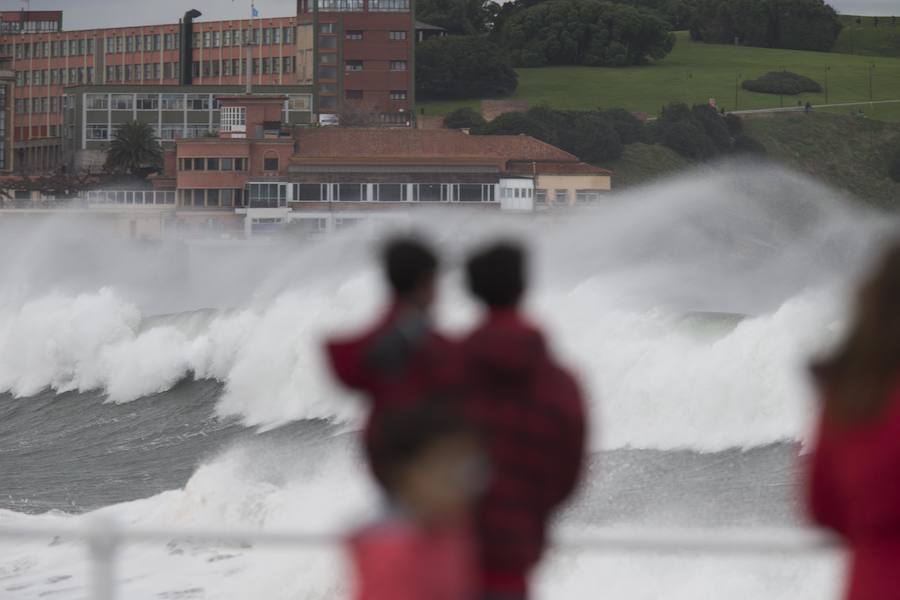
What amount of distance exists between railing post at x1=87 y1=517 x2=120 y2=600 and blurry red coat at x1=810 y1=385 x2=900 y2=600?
2322mm

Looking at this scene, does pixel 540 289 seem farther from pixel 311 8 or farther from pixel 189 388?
pixel 311 8

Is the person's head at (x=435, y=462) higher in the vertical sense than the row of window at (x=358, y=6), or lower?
lower

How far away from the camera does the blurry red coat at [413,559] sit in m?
4.08

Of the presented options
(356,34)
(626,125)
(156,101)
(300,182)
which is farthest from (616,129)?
(300,182)

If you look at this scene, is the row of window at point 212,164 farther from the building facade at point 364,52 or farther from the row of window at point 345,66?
the row of window at point 345,66

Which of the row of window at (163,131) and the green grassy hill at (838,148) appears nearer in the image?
the row of window at (163,131)

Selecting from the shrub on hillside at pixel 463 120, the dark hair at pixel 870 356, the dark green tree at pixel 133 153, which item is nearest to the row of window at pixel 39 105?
the shrub on hillside at pixel 463 120

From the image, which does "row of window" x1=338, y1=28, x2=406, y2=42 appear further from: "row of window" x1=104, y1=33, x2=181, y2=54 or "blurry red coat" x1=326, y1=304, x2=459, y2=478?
"blurry red coat" x1=326, y1=304, x2=459, y2=478

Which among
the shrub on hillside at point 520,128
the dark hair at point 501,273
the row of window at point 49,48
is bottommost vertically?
the dark hair at point 501,273

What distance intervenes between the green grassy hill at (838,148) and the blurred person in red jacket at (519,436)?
466 ft

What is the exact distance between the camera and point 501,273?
531cm

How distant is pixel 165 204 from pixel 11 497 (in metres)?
69.6

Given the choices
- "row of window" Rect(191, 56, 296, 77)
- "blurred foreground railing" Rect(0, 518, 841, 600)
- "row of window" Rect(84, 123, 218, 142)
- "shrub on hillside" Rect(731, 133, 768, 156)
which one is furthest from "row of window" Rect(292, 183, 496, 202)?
"blurred foreground railing" Rect(0, 518, 841, 600)

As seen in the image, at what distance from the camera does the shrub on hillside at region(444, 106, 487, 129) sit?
13450cm
